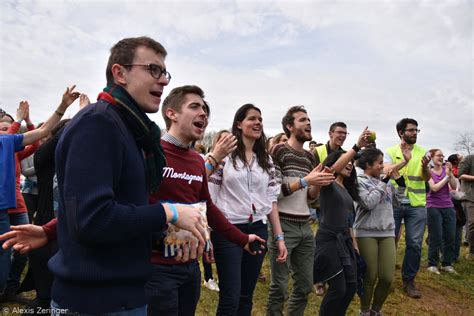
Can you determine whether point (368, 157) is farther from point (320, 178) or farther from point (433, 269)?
point (433, 269)

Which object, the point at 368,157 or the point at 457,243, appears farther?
the point at 457,243

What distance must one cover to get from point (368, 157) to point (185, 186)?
3.26 m

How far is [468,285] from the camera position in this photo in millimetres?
6668

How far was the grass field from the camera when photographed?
5.09m

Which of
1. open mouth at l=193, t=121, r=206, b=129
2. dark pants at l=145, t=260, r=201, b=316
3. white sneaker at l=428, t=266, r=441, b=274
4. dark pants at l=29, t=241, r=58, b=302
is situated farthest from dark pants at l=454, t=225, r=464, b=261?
dark pants at l=29, t=241, r=58, b=302

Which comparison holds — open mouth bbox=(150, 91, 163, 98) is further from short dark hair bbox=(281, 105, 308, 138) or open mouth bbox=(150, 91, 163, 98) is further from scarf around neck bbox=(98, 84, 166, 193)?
short dark hair bbox=(281, 105, 308, 138)

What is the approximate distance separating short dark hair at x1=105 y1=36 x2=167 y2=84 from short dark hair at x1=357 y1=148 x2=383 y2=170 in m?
3.89

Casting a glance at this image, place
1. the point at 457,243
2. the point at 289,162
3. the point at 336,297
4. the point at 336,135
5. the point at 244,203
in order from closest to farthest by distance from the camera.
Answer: the point at 244,203, the point at 336,297, the point at 289,162, the point at 336,135, the point at 457,243

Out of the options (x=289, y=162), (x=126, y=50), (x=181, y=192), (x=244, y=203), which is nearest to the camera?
(x=126, y=50)

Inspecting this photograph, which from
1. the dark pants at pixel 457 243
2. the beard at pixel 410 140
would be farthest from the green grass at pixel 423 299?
the beard at pixel 410 140

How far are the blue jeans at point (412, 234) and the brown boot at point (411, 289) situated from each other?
63 millimetres

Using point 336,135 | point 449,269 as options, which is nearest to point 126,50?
point 336,135

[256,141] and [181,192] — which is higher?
[256,141]

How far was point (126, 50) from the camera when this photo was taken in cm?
186
